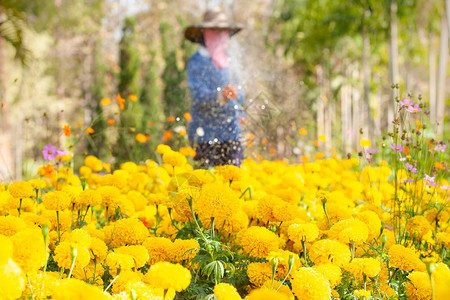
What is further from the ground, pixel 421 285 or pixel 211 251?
pixel 211 251

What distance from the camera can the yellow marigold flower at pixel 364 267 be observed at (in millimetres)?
1350

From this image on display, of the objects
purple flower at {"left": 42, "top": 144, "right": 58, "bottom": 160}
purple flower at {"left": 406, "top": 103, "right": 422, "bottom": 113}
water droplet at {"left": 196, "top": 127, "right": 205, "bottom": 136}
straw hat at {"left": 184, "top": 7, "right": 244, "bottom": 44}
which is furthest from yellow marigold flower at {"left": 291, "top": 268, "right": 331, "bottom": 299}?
straw hat at {"left": 184, "top": 7, "right": 244, "bottom": 44}

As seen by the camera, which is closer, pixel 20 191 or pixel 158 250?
pixel 158 250

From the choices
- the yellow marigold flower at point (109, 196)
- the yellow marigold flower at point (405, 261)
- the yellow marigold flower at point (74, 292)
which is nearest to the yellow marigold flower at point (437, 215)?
the yellow marigold flower at point (405, 261)

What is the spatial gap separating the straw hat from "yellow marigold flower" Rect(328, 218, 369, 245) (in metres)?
3.96

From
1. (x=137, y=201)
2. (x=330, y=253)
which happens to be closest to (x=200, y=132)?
(x=137, y=201)

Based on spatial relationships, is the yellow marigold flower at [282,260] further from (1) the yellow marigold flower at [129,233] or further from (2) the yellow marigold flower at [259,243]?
(1) the yellow marigold flower at [129,233]

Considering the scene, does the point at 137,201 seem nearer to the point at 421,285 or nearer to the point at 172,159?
the point at 172,159

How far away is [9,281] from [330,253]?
94 centimetres

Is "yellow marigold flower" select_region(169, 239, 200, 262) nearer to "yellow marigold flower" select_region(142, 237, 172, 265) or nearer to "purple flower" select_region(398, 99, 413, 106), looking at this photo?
"yellow marigold flower" select_region(142, 237, 172, 265)

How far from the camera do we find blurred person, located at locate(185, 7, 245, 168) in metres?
3.76

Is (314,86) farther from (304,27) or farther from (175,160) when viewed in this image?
(175,160)

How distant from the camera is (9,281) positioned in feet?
2.89

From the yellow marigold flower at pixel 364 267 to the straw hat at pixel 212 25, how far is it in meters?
4.13
